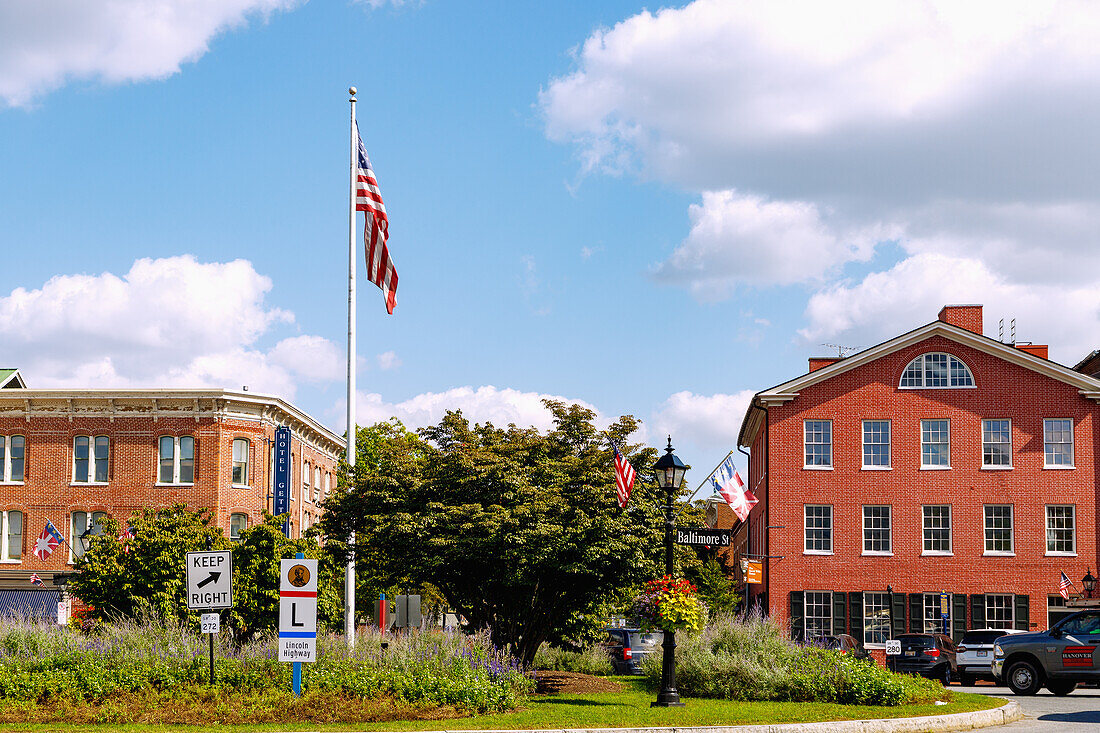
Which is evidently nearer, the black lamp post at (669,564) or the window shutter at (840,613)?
the black lamp post at (669,564)

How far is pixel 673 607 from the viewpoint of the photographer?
66.9ft

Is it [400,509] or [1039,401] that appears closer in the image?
[400,509]

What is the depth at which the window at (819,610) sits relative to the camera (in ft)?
155

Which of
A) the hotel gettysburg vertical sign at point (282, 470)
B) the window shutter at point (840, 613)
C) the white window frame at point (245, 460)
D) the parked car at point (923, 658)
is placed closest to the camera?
the parked car at point (923, 658)

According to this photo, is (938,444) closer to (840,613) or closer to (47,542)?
(840,613)

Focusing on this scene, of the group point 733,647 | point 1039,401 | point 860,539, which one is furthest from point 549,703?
point 1039,401

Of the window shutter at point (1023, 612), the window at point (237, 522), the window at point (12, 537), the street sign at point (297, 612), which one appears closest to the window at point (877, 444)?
the window shutter at point (1023, 612)

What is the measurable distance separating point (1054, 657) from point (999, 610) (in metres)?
21.9

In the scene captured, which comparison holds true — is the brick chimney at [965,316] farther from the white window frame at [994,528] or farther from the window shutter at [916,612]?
the window shutter at [916,612]

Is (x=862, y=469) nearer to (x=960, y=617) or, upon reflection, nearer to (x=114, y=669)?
(x=960, y=617)

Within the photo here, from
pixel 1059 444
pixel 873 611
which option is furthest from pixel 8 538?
pixel 1059 444

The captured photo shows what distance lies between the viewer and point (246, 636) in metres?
24.5

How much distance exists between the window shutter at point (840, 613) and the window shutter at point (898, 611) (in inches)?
69.2

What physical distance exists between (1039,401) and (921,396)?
448 cm
